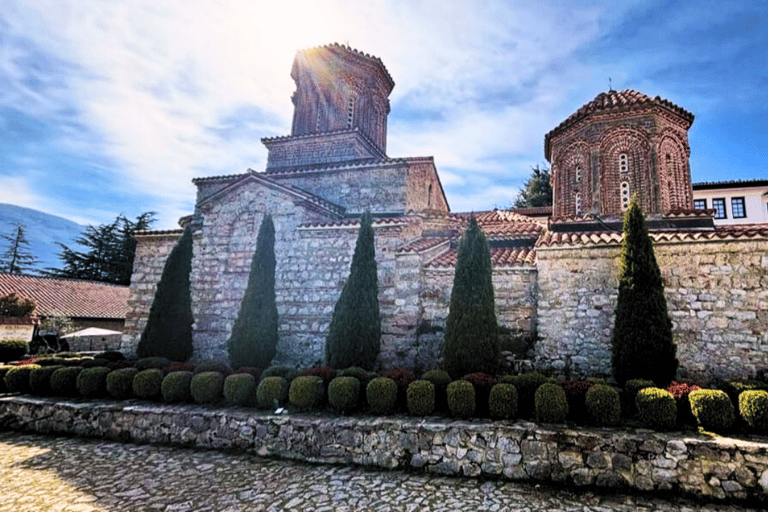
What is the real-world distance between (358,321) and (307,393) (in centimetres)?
254

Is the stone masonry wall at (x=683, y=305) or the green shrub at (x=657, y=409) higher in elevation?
the stone masonry wall at (x=683, y=305)

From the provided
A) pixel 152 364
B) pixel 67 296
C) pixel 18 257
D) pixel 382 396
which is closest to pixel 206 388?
pixel 152 364

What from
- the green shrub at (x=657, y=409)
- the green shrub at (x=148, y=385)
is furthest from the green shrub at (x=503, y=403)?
the green shrub at (x=148, y=385)

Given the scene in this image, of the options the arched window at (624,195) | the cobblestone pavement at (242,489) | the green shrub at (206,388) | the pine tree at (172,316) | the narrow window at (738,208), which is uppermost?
the narrow window at (738,208)

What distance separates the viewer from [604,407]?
575 centimetres

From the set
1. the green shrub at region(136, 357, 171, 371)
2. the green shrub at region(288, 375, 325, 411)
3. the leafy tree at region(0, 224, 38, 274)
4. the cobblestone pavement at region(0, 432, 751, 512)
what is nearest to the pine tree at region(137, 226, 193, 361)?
the green shrub at region(136, 357, 171, 371)

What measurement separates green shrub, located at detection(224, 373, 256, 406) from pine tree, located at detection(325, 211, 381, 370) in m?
2.06

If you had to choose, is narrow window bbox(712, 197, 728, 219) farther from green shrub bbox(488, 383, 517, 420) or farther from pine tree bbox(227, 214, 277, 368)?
pine tree bbox(227, 214, 277, 368)

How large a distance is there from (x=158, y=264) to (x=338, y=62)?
10115 millimetres

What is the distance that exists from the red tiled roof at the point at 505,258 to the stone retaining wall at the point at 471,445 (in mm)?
4570

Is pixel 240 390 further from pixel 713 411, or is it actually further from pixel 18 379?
pixel 713 411

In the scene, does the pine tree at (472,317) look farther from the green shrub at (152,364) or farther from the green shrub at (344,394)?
the green shrub at (152,364)

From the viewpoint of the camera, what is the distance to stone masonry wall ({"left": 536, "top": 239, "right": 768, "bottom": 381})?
789 centimetres

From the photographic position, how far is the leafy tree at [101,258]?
3181cm
